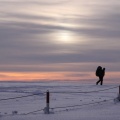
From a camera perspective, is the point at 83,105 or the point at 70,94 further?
the point at 70,94

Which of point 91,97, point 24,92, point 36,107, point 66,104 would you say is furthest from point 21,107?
point 24,92

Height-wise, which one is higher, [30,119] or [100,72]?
[100,72]

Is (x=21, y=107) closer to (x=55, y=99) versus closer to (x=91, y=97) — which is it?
(x=55, y=99)

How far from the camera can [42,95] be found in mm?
31578

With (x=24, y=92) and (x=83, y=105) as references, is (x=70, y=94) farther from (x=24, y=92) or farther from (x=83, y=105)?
(x=83, y=105)

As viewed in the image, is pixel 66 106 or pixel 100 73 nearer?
pixel 66 106

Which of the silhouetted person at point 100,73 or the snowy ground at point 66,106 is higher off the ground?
the silhouetted person at point 100,73

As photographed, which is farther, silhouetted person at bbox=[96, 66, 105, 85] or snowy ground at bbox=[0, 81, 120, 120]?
silhouetted person at bbox=[96, 66, 105, 85]

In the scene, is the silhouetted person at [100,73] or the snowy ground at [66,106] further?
the silhouetted person at [100,73]

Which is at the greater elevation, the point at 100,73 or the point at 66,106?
the point at 100,73

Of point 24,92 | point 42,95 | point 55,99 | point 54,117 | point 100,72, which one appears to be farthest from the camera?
point 100,72

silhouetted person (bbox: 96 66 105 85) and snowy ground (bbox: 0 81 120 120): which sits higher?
silhouetted person (bbox: 96 66 105 85)

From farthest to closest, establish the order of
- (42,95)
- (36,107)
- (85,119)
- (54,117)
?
(42,95) < (36,107) < (54,117) < (85,119)

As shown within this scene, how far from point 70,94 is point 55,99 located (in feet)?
10.5
